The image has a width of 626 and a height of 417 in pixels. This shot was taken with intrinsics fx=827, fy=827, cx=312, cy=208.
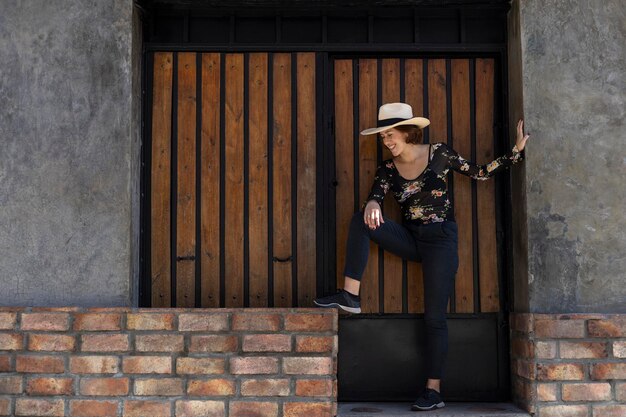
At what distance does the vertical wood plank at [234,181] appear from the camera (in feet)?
15.5

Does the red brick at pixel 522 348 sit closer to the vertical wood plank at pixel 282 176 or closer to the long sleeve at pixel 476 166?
the long sleeve at pixel 476 166

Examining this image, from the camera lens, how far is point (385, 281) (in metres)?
4.79

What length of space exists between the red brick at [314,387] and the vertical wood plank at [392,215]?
715 mm

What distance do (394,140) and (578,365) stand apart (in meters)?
1.55

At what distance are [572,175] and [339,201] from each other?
4.30 feet

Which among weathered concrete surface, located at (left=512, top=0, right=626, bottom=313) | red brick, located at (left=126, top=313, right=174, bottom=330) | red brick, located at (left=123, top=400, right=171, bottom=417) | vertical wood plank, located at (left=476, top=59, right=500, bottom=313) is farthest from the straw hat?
red brick, located at (left=123, top=400, right=171, bottom=417)

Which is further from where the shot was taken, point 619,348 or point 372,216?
point 372,216

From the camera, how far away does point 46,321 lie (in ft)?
14.2

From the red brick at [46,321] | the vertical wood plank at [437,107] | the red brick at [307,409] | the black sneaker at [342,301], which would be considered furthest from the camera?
the vertical wood plank at [437,107]

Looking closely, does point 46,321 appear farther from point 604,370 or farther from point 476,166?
point 604,370

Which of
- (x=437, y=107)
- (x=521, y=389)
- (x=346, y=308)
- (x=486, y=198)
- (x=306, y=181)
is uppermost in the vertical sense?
(x=437, y=107)

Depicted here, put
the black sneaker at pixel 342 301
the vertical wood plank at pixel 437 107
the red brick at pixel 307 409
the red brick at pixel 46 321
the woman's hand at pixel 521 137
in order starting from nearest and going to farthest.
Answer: the red brick at pixel 307 409, the red brick at pixel 46 321, the black sneaker at pixel 342 301, the woman's hand at pixel 521 137, the vertical wood plank at pixel 437 107

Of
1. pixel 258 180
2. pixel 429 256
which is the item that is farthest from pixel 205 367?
pixel 429 256

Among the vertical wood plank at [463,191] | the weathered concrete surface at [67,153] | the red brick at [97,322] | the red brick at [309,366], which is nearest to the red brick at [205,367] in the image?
the red brick at [309,366]
